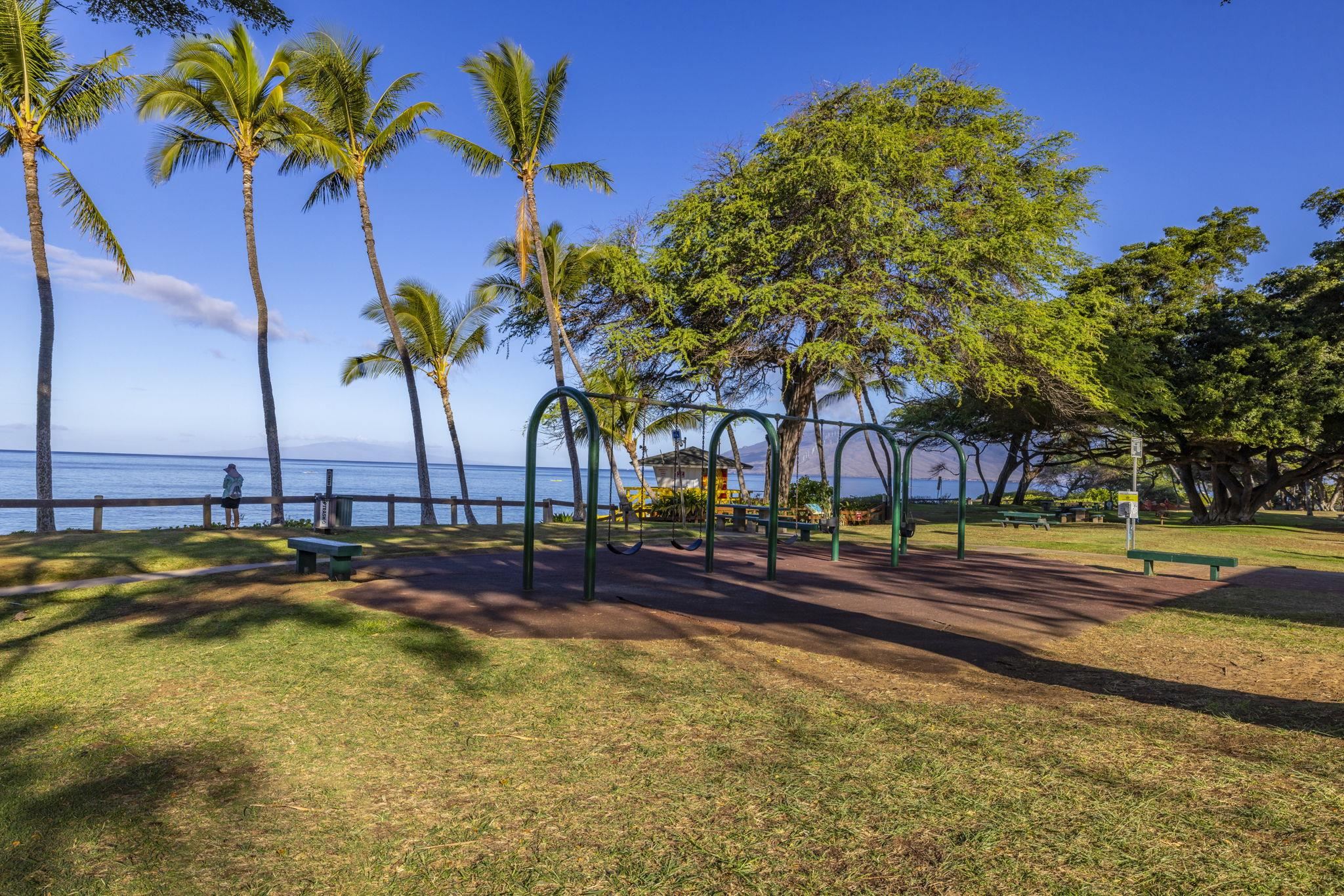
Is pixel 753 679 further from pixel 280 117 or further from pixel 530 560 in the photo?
pixel 280 117

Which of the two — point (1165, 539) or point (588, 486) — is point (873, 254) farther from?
point (588, 486)

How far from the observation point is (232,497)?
57.6 ft

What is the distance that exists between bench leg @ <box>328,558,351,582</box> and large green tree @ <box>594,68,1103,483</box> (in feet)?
39.3

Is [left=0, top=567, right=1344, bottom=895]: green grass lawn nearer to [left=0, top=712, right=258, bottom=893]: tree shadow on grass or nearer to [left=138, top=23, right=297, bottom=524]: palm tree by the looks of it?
[left=0, top=712, right=258, bottom=893]: tree shadow on grass

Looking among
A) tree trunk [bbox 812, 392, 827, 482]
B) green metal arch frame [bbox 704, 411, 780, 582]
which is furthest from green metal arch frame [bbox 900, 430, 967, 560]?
tree trunk [bbox 812, 392, 827, 482]

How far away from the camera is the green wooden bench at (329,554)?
391 inches

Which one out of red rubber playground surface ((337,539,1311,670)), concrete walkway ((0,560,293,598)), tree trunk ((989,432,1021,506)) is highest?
tree trunk ((989,432,1021,506))

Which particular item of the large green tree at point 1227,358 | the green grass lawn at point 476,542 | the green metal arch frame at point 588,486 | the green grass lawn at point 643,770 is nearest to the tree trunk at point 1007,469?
the large green tree at point 1227,358

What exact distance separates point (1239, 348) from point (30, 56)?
3322 centimetres

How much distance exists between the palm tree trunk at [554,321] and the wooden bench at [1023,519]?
13130 millimetres

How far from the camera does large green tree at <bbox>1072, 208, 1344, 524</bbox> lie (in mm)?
25203

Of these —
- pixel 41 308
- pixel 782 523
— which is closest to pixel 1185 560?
pixel 782 523

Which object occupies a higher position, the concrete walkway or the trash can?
the trash can

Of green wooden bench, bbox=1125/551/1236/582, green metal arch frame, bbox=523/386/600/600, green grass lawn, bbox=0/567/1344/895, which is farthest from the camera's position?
green wooden bench, bbox=1125/551/1236/582
